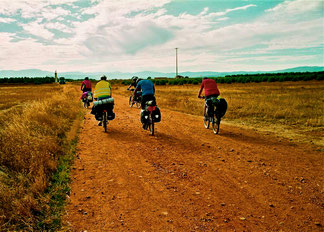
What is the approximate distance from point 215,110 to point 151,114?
8.98 ft

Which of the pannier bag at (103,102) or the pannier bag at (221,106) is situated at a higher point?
the pannier bag at (103,102)

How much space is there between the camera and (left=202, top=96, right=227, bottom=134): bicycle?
934 cm

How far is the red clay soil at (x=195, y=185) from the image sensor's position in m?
3.77

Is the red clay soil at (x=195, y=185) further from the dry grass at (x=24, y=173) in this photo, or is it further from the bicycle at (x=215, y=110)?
the bicycle at (x=215, y=110)

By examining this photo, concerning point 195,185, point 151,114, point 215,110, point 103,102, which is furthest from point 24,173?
point 215,110

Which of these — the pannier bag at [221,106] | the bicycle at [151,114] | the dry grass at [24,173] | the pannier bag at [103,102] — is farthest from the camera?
the pannier bag at [103,102]

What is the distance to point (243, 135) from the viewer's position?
9.49 meters

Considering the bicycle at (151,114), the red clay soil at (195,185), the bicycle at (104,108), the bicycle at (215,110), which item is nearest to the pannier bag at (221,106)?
the bicycle at (215,110)

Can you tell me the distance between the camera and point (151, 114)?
361 inches

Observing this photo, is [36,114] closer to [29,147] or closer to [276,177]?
[29,147]

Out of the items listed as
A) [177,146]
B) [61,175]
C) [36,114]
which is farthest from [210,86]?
[36,114]

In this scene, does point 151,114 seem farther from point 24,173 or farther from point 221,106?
point 24,173

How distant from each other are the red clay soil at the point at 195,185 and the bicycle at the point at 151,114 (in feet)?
2.96

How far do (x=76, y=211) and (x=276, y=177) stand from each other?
4445mm
